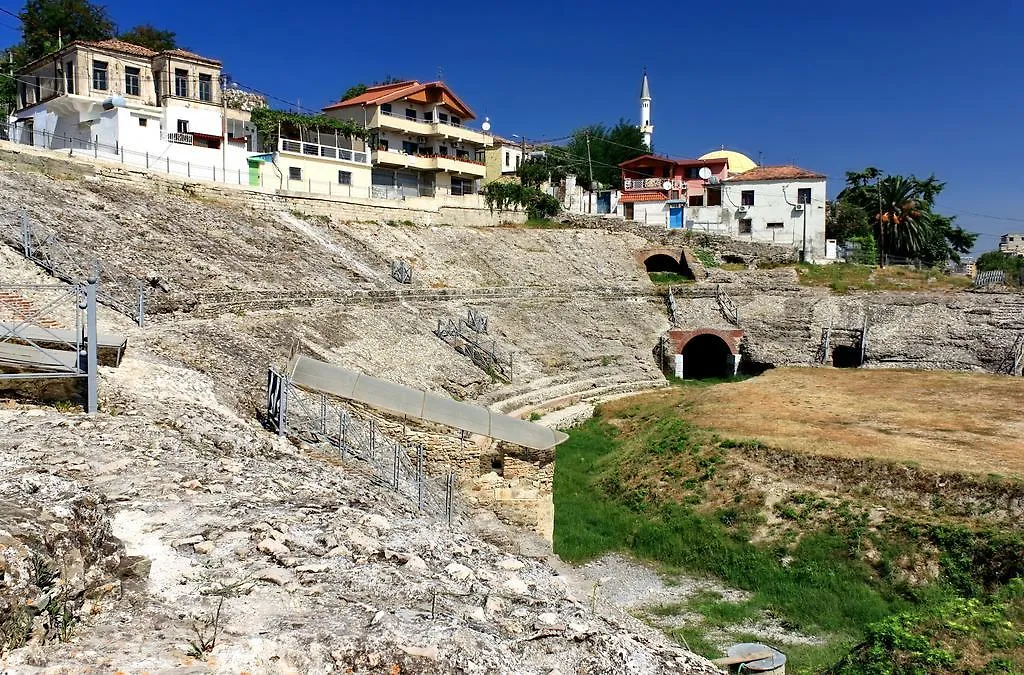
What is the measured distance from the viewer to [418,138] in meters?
54.0

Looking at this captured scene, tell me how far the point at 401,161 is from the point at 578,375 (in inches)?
962

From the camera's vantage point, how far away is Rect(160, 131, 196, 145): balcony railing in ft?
126

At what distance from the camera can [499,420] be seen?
17.0 meters

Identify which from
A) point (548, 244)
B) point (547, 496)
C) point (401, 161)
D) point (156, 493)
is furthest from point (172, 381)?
point (401, 161)

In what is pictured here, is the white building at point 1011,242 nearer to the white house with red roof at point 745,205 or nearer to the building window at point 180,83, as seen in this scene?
the white house with red roof at point 745,205

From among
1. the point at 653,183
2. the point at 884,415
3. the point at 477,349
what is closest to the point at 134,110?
the point at 477,349

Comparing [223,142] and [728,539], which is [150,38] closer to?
[223,142]

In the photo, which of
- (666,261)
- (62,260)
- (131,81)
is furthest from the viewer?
(666,261)

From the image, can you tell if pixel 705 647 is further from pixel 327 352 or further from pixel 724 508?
pixel 327 352

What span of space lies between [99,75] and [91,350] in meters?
33.1

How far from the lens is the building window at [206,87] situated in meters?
42.5

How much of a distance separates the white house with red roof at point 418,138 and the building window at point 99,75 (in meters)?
15.5

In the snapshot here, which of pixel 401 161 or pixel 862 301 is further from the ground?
pixel 401 161

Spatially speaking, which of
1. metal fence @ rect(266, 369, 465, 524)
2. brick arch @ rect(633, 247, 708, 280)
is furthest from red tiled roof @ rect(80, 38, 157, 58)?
metal fence @ rect(266, 369, 465, 524)
